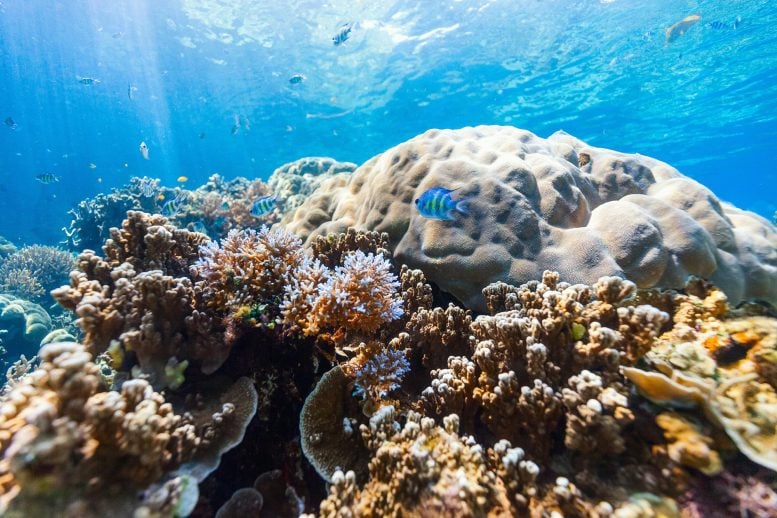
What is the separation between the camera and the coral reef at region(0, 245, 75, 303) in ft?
37.2

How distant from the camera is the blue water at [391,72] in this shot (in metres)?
18.3

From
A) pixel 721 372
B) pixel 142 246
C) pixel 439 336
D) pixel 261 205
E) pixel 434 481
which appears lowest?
pixel 434 481

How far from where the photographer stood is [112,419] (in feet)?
4.82

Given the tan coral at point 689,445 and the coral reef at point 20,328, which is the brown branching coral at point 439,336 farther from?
the coral reef at point 20,328

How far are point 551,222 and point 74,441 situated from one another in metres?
4.41

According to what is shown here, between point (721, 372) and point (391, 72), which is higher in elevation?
point (391, 72)

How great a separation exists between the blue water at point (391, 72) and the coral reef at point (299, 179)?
400 inches

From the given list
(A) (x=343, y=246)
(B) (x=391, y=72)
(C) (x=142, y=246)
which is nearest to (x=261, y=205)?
(A) (x=343, y=246)

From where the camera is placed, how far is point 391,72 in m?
24.0

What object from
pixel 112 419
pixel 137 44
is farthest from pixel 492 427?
pixel 137 44

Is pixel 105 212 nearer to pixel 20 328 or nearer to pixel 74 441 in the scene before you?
pixel 20 328

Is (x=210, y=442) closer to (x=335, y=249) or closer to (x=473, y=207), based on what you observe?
(x=335, y=249)

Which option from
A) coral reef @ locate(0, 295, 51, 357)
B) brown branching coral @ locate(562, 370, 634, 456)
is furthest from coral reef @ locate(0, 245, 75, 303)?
brown branching coral @ locate(562, 370, 634, 456)

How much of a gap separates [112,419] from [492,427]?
6.86 ft
